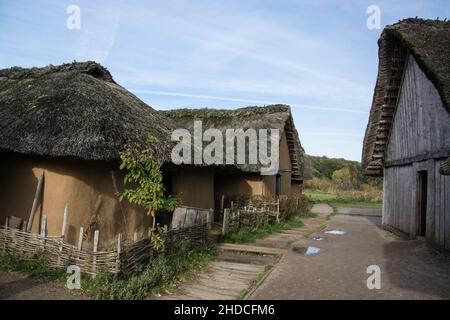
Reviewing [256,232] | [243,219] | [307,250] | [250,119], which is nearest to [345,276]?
[307,250]

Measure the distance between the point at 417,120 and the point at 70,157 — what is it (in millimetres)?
9409

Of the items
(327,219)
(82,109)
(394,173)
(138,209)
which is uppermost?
(82,109)

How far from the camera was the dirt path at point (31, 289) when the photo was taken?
550 cm

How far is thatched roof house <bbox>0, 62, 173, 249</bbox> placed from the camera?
23.8 ft

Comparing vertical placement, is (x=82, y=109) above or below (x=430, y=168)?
above

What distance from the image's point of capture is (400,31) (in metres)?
11.0

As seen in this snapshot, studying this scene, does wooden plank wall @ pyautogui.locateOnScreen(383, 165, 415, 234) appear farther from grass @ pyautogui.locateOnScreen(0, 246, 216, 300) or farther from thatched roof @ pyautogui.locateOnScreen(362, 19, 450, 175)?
grass @ pyautogui.locateOnScreen(0, 246, 216, 300)

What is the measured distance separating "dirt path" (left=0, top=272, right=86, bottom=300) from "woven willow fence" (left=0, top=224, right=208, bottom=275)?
476mm

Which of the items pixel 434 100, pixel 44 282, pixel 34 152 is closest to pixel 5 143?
pixel 34 152

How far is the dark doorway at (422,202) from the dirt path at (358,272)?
570 millimetres

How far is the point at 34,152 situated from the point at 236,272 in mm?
4493

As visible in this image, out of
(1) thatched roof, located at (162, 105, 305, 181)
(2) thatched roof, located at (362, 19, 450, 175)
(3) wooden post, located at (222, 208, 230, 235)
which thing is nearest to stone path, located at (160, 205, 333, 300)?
(3) wooden post, located at (222, 208, 230, 235)

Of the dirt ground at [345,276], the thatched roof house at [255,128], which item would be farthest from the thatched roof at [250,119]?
the dirt ground at [345,276]
